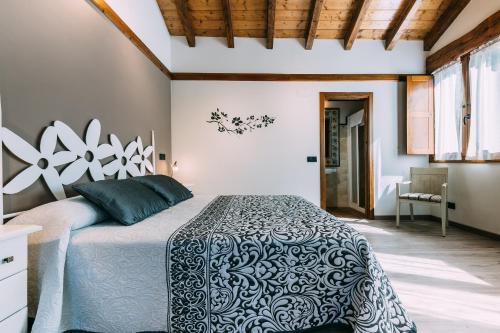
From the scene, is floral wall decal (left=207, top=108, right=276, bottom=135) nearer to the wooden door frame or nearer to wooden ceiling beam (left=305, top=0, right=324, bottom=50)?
the wooden door frame

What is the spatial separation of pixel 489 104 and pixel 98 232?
4.25 metres

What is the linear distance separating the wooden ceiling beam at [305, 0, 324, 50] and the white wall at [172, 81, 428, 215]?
65cm

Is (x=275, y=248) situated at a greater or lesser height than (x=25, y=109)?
lesser

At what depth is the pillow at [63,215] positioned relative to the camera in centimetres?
134

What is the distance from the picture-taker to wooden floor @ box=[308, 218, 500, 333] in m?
1.65

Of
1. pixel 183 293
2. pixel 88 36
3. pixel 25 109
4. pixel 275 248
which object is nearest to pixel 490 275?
pixel 275 248

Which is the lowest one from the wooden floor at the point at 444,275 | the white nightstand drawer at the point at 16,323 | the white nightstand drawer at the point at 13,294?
the wooden floor at the point at 444,275

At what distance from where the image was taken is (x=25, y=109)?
1.55m

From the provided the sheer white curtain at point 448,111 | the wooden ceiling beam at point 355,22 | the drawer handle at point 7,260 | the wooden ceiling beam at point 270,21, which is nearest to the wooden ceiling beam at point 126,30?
the wooden ceiling beam at point 270,21

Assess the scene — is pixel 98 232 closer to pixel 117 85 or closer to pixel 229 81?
pixel 117 85

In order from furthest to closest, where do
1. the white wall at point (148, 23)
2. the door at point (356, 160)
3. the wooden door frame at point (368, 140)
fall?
1. the door at point (356, 160)
2. the wooden door frame at point (368, 140)
3. the white wall at point (148, 23)

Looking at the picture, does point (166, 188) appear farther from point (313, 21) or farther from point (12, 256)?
point (313, 21)

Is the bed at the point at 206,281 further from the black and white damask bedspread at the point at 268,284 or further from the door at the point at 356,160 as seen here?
the door at the point at 356,160

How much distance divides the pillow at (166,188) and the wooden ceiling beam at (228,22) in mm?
2549
